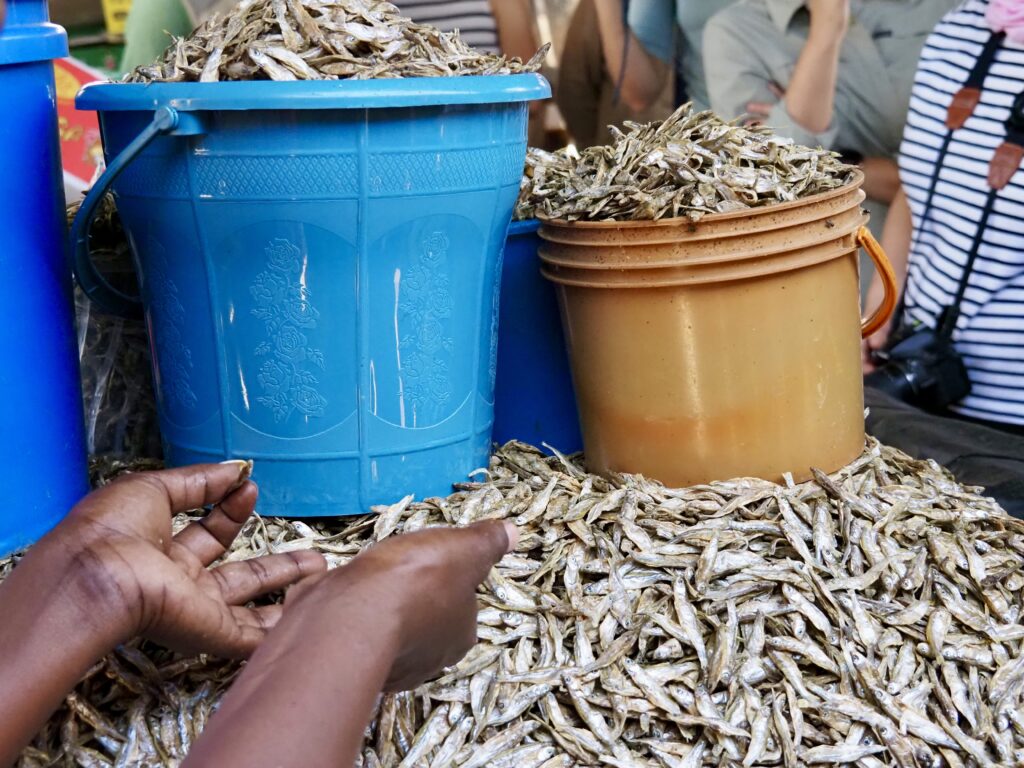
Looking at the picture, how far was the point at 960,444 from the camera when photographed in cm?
305

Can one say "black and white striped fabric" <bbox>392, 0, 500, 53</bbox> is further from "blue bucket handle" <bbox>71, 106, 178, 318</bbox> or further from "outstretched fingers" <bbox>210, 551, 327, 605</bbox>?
"outstretched fingers" <bbox>210, 551, 327, 605</bbox>

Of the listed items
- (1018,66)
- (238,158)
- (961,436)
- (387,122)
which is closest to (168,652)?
(238,158)

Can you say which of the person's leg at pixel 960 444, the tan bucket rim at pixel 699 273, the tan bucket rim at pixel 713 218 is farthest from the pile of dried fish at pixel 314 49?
the person's leg at pixel 960 444

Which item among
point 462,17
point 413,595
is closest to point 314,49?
point 413,595

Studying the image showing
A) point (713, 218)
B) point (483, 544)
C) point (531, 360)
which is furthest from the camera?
point (531, 360)

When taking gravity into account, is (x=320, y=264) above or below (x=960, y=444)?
above

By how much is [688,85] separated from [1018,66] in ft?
3.60

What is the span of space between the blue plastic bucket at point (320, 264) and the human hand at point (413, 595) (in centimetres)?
61

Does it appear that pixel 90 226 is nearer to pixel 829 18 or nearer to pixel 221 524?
pixel 221 524

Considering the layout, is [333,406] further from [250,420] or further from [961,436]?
[961,436]

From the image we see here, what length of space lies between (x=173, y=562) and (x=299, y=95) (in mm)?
800

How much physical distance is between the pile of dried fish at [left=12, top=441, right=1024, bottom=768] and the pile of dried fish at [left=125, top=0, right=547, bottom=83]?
2.80ft

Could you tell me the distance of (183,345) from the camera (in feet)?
7.05

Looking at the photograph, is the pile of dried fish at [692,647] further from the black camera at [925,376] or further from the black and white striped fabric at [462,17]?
the black and white striped fabric at [462,17]
